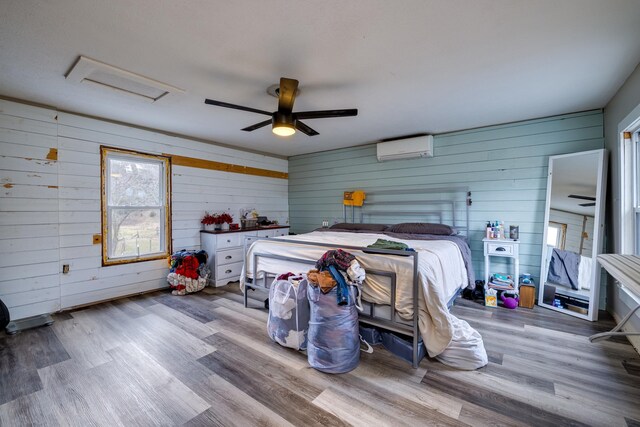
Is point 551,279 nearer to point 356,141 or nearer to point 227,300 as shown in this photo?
point 356,141

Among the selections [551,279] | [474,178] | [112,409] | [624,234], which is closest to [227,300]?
[112,409]

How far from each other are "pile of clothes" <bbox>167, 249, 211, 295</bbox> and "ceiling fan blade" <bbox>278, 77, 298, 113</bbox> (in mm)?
2872

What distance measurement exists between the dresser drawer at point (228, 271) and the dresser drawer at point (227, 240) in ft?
1.11

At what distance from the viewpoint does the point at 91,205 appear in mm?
3551

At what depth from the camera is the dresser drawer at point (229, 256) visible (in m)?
4.46

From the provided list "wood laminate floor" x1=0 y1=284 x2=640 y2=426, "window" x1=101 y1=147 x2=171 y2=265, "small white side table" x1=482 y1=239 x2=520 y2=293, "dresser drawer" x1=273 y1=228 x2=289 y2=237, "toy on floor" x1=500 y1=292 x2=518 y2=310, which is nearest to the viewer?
"wood laminate floor" x1=0 y1=284 x2=640 y2=426

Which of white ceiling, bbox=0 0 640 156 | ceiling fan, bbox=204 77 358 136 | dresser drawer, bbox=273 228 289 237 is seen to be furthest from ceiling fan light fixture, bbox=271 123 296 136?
dresser drawer, bbox=273 228 289 237

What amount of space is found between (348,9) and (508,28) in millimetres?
1169

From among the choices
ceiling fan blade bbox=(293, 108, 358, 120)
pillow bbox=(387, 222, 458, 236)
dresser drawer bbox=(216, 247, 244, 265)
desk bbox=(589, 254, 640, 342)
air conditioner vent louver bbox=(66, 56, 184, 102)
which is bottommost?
dresser drawer bbox=(216, 247, 244, 265)

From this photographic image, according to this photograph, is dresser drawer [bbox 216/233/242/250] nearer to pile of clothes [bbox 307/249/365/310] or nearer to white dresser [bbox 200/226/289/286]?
white dresser [bbox 200/226/289/286]

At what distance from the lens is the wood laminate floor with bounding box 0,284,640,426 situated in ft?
5.41

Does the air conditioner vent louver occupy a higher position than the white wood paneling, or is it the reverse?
the air conditioner vent louver

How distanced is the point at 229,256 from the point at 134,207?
1607mm

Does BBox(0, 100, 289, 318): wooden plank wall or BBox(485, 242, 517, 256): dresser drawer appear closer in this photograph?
BBox(0, 100, 289, 318): wooden plank wall
